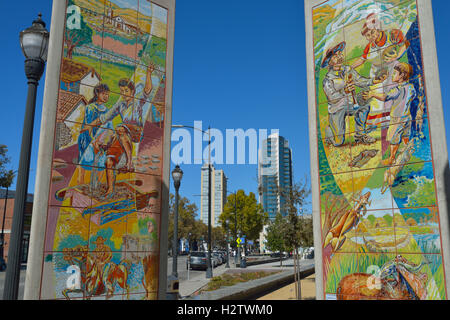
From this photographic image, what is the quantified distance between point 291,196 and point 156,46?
→ 9.70 metres

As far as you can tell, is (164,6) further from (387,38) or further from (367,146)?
(367,146)

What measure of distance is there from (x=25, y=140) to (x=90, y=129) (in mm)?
4272

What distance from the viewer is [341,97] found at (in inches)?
481

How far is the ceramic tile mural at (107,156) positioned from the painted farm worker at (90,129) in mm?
27

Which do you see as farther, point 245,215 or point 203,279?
point 245,215

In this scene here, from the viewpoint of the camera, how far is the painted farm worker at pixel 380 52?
1113cm

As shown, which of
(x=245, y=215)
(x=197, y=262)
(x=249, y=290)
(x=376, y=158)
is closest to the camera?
(x=376, y=158)

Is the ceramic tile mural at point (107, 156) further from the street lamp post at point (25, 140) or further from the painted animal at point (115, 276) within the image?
the street lamp post at point (25, 140)

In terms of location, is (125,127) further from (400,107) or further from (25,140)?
(400,107)

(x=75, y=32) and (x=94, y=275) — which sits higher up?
(x=75, y=32)

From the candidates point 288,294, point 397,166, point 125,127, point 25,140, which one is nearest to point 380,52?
point 397,166

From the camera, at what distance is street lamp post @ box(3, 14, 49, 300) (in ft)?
20.0
